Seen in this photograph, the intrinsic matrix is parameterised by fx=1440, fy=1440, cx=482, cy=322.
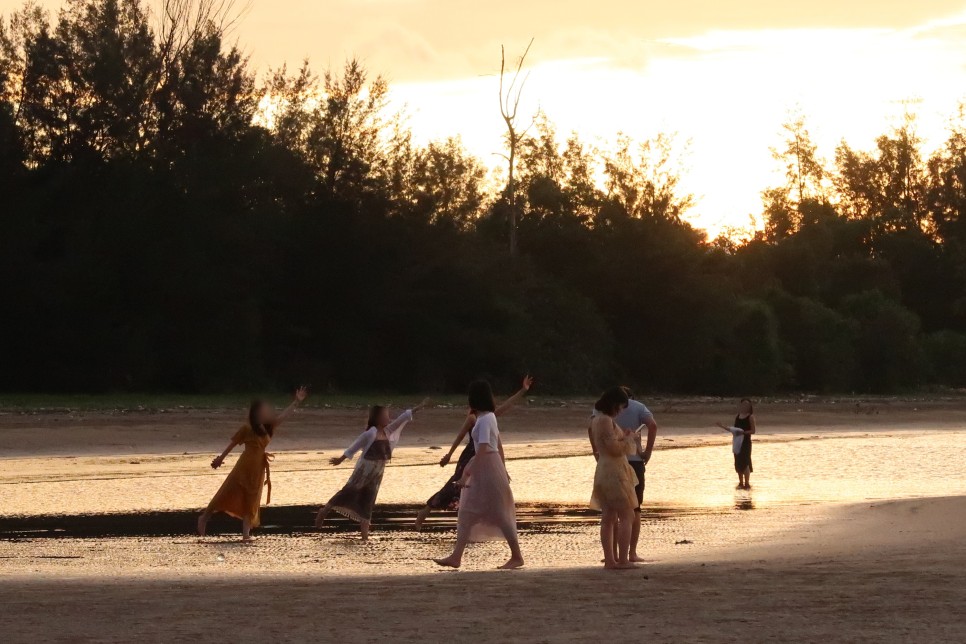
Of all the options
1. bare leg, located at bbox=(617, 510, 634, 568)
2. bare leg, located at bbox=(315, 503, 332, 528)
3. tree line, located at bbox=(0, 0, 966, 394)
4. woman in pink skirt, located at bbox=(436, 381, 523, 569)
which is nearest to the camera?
bare leg, located at bbox=(617, 510, 634, 568)

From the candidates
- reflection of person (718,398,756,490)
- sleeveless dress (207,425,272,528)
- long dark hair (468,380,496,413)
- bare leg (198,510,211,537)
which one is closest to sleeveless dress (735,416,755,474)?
reflection of person (718,398,756,490)

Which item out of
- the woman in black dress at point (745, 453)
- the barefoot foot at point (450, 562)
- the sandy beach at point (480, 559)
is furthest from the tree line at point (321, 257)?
the barefoot foot at point (450, 562)

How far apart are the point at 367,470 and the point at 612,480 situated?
157 inches

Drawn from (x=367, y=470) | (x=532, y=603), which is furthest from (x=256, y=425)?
(x=532, y=603)

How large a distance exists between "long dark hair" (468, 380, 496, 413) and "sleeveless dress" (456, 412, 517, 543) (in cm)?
9

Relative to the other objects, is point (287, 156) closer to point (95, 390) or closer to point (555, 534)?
point (95, 390)

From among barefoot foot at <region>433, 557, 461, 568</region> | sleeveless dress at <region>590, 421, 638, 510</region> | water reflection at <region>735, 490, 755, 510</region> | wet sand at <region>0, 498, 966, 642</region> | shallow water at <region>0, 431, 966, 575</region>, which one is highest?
sleeveless dress at <region>590, 421, 638, 510</region>

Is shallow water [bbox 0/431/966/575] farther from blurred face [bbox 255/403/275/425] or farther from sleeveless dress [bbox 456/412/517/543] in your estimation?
blurred face [bbox 255/403/275/425]

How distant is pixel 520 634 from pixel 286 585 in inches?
109

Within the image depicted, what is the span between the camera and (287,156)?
154ft

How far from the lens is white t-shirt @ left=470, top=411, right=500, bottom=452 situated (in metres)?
11.5

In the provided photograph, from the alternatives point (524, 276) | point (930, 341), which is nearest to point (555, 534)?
point (524, 276)

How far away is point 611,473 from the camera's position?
A: 11.4 meters

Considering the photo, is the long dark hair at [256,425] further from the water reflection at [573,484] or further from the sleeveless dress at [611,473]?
the sleeveless dress at [611,473]
